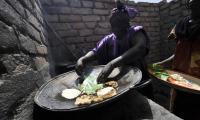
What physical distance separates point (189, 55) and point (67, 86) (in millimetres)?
1479

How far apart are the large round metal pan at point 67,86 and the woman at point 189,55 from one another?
0.95 metres

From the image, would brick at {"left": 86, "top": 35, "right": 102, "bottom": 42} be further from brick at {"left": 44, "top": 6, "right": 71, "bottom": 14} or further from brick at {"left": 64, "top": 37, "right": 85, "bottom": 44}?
brick at {"left": 44, "top": 6, "right": 71, "bottom": 14}

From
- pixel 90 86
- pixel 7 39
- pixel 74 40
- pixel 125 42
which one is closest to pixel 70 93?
pixel 90 86

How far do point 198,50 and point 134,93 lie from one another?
1019mm

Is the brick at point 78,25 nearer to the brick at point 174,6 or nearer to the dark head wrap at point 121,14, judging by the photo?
the dark head wrap at point 121,14

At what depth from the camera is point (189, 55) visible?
199 centimetres

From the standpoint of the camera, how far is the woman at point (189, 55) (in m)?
1.88

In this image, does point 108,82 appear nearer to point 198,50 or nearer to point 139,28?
point 139,28

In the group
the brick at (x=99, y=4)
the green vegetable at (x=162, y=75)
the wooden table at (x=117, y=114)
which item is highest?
the brick at (x=99, y=4)

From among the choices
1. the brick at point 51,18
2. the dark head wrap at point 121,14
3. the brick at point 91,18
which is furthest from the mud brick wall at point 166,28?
the brick at point 51,18

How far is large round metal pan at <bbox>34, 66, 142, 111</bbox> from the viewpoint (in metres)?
1.05

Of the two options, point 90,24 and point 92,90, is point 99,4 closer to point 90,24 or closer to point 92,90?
point 90,24

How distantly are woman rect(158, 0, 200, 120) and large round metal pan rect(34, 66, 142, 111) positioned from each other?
945 mm

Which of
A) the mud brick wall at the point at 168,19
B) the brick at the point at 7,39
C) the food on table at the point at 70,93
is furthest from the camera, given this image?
the mud brick wall at the point at 168,19
